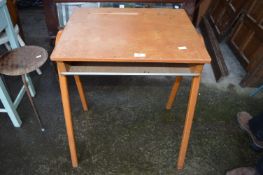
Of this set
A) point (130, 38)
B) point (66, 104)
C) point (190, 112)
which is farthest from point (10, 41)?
point (190, 112)

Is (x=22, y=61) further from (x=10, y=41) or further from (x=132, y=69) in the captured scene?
(x=132, y=69)

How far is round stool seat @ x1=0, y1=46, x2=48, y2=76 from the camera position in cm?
136

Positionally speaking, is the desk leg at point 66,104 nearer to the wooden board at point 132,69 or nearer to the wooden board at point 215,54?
the wooden board at point 132,69

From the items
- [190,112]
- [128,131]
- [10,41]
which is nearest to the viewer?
[190,112]

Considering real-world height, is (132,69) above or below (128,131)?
above

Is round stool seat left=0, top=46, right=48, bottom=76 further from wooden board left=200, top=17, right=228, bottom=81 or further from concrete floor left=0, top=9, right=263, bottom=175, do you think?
wooden board left=200, top=17, right=228, bottom=81

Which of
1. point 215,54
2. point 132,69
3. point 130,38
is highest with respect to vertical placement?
point 130,38

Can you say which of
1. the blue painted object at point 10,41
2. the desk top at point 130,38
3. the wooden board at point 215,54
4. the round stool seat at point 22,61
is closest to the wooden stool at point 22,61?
the round stool seat at point 22,61

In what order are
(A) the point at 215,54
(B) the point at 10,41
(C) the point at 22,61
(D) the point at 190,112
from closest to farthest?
(D) the point at 190,112
(C) the point at 22,61
(B) the point at 10,41
(A) the point at 215,54

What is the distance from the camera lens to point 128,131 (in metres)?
1.76

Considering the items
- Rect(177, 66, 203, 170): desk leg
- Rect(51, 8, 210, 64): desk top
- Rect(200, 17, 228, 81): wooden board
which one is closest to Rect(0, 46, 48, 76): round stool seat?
Rect(51, 8, 210, 64): desk top

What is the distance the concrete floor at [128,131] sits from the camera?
1.53m

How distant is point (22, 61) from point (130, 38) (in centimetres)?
75

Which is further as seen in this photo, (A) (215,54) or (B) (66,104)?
(A) (215,54)
